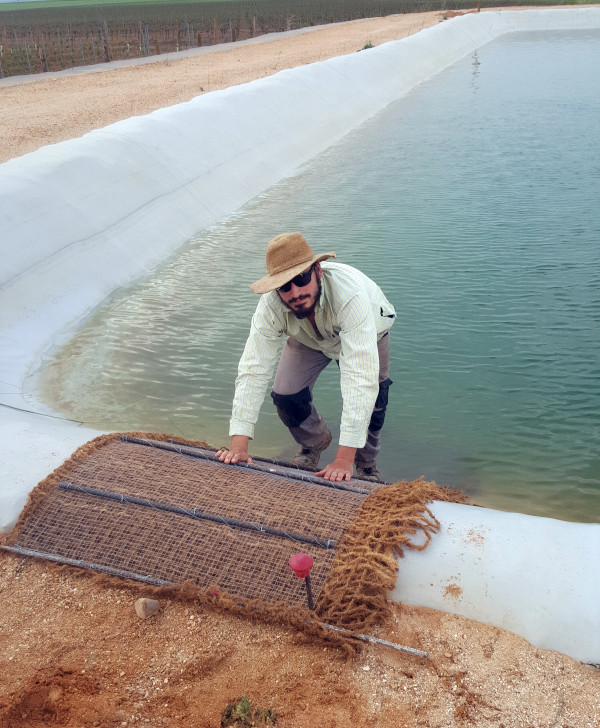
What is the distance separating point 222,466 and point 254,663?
100 centimetres

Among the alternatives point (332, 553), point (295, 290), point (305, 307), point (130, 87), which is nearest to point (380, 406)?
point (305, 307)

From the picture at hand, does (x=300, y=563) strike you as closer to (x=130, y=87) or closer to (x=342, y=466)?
(x=342, y=466)

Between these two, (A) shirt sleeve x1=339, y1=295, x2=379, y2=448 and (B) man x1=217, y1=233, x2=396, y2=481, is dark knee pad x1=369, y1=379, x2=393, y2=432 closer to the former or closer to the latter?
→ (B) man x1=217, y1=233, x2=396, y2=481

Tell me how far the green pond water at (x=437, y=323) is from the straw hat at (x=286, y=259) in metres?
1.74

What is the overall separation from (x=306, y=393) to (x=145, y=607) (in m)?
1.46

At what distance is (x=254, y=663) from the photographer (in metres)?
2.62

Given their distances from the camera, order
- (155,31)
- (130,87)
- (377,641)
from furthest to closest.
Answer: (155,31) < (130,87) < (377,641)

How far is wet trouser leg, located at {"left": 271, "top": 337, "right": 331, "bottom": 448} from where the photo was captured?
12.2 feet

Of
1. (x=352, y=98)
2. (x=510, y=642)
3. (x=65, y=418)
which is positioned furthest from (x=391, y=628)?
(x=352, y=98)

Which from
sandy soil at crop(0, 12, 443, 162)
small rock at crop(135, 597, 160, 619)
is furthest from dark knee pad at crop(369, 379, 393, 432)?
sandy soil at crop(0, 12, 443, 162)

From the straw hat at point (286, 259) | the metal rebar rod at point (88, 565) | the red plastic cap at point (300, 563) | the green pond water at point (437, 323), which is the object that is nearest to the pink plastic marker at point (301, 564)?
the red plastic cap at point (300, 563)

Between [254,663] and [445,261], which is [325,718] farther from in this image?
[445,261]

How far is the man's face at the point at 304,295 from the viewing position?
122 inches

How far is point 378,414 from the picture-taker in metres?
4.01
